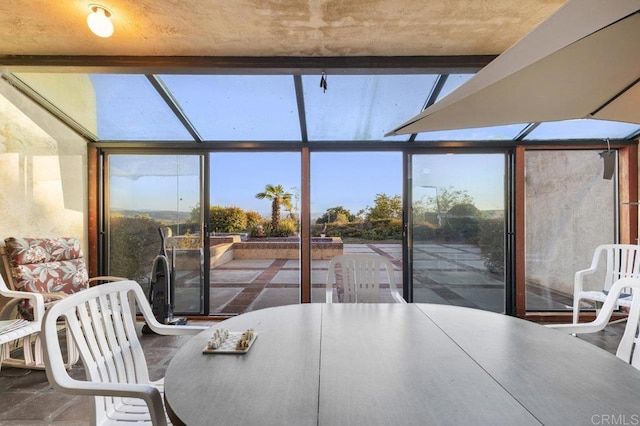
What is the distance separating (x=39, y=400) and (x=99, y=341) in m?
1.55

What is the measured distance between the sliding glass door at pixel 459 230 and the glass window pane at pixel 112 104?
112 inches

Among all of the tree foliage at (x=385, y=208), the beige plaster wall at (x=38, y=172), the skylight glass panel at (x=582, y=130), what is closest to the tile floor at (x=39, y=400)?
the beige plaster wall at (x=38, y=172)

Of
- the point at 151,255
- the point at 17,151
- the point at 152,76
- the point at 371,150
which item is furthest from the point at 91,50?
the point at 371,150

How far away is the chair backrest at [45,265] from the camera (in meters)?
2.64

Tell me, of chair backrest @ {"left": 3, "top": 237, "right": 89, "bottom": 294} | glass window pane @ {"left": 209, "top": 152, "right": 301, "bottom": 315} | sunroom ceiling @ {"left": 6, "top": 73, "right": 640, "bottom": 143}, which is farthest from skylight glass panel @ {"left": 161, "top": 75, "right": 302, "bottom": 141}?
chair backrest @ {"left": 3, "top": 237, "right": 89, "bottom": 294}

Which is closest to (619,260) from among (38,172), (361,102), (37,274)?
(361,102)

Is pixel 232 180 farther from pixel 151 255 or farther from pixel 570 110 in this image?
pixel 570 110

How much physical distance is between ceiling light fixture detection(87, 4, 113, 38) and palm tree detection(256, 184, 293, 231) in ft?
7.97

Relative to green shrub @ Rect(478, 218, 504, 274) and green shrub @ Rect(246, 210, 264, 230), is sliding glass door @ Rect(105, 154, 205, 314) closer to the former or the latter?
A: green shrub @ Rect(246, 210, 264, 230)

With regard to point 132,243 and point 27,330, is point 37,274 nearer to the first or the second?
point 27,330

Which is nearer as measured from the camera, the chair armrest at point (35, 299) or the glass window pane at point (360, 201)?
the chair armrest at point (35, 299)

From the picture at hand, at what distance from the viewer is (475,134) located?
12.0 ft

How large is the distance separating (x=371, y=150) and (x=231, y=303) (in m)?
2.81

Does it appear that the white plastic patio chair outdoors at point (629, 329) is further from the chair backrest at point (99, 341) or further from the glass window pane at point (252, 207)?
the glass window pane at point (252, 207)
